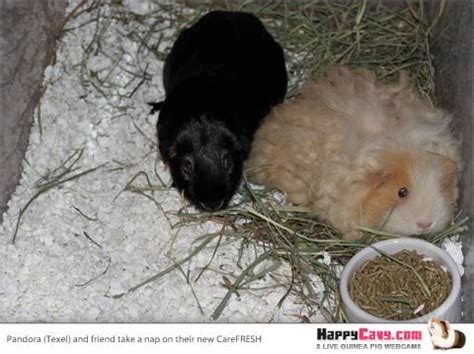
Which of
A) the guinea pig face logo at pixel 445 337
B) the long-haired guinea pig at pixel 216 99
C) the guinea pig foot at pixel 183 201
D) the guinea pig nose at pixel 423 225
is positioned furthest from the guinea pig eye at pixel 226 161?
the guinea pig face logo at pixel 445 337

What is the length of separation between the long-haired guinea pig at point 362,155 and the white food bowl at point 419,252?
0.20 ft

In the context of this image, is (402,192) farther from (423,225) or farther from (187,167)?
(187,167)

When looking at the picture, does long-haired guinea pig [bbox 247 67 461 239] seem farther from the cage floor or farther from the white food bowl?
the cage floor

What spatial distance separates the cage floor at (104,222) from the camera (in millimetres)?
3018

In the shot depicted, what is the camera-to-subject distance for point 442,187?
115 inches

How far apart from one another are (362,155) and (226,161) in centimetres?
51

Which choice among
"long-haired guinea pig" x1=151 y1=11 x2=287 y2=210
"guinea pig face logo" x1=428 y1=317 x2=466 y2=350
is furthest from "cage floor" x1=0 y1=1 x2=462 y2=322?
"guinea pig face logo" x1=428 y1=317 x2=466 y2=350

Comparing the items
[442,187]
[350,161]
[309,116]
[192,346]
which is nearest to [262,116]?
[309,116]

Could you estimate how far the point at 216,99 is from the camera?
323 cm

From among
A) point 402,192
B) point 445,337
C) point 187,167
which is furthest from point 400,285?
point 187,167

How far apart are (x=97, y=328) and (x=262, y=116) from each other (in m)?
1.41

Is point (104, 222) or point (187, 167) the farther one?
point (104, 222)

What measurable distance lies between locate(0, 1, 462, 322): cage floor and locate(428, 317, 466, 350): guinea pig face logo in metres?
0.63

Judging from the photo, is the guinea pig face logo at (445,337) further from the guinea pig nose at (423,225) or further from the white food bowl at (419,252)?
the guinea pig nose at (423,225)
